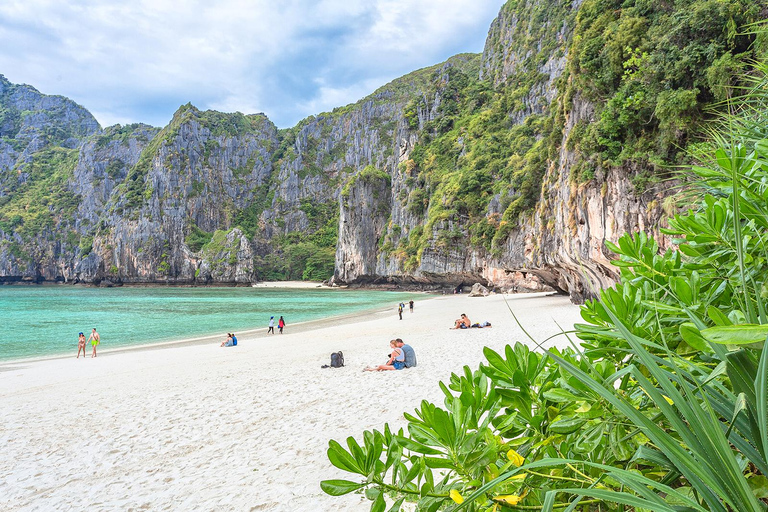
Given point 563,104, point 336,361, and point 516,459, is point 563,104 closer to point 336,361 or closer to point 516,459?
point 336,361

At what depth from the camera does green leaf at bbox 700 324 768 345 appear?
1.22 feet

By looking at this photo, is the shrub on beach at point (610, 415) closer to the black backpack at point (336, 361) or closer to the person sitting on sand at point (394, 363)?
the person sitting on sand at point (394, 363)

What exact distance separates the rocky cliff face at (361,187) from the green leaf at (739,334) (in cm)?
938

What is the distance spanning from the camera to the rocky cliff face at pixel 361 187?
53.2ft

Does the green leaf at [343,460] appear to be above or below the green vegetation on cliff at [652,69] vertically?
below

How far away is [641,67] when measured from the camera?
381 inches

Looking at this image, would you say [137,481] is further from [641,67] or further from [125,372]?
[641,67]

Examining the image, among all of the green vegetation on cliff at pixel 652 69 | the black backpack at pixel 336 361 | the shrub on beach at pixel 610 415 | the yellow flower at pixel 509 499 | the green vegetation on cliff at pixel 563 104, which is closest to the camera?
the shrub on beach at pixel 610 415

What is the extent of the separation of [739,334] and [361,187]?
58778 millimetres

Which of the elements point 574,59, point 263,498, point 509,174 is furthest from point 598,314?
point 509,174

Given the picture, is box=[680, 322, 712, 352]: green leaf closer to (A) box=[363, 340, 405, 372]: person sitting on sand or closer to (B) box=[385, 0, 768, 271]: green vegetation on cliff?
(B) box=[385, 0, 768, 271]: green vegetation on cliff

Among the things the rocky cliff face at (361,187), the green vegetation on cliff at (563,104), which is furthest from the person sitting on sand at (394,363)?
the green vegetation on cliff at (563,104)

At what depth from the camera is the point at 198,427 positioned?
4754 mm

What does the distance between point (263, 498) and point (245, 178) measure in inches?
3782
